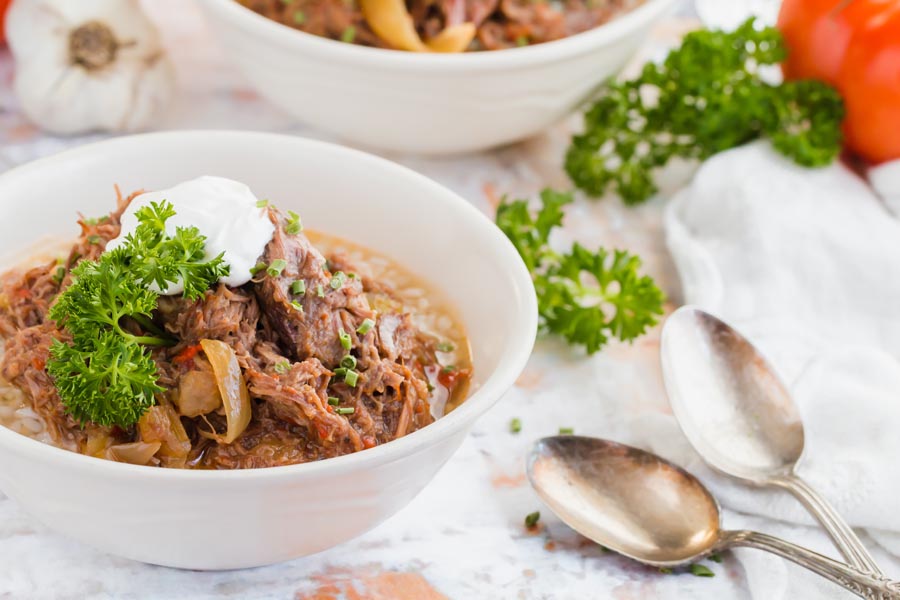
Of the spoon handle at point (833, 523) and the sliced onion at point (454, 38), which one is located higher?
the sliced onion at point (454, 38)

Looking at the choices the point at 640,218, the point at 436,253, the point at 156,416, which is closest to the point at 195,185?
the point at 156,416

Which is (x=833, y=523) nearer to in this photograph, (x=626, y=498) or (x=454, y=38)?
(x=626, y=498)

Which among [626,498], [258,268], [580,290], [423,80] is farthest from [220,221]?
[423,80]

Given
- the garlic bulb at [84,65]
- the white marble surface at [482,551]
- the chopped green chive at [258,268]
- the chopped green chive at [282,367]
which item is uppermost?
the chopped green chive at [258,268]

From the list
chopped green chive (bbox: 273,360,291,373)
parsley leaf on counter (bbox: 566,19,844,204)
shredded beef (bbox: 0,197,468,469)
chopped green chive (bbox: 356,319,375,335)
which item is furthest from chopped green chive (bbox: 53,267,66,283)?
parsley leaf on counter (bbox: 566,19,844,204)

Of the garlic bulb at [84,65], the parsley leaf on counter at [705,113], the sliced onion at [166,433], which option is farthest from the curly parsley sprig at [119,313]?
the parsley leaf on counter at [705,113]

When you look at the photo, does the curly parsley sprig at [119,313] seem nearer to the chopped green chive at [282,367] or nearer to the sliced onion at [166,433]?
the sliced onion at [166,433]

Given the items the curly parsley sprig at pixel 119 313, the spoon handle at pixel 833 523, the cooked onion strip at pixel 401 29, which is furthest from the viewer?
the cooked onion strip at pixel 401 29

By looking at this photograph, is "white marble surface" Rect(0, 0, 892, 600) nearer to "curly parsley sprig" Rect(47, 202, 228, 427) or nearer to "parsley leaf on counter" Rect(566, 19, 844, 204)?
"curly parsley sprig" Rect(47, 202, 228, 427)
